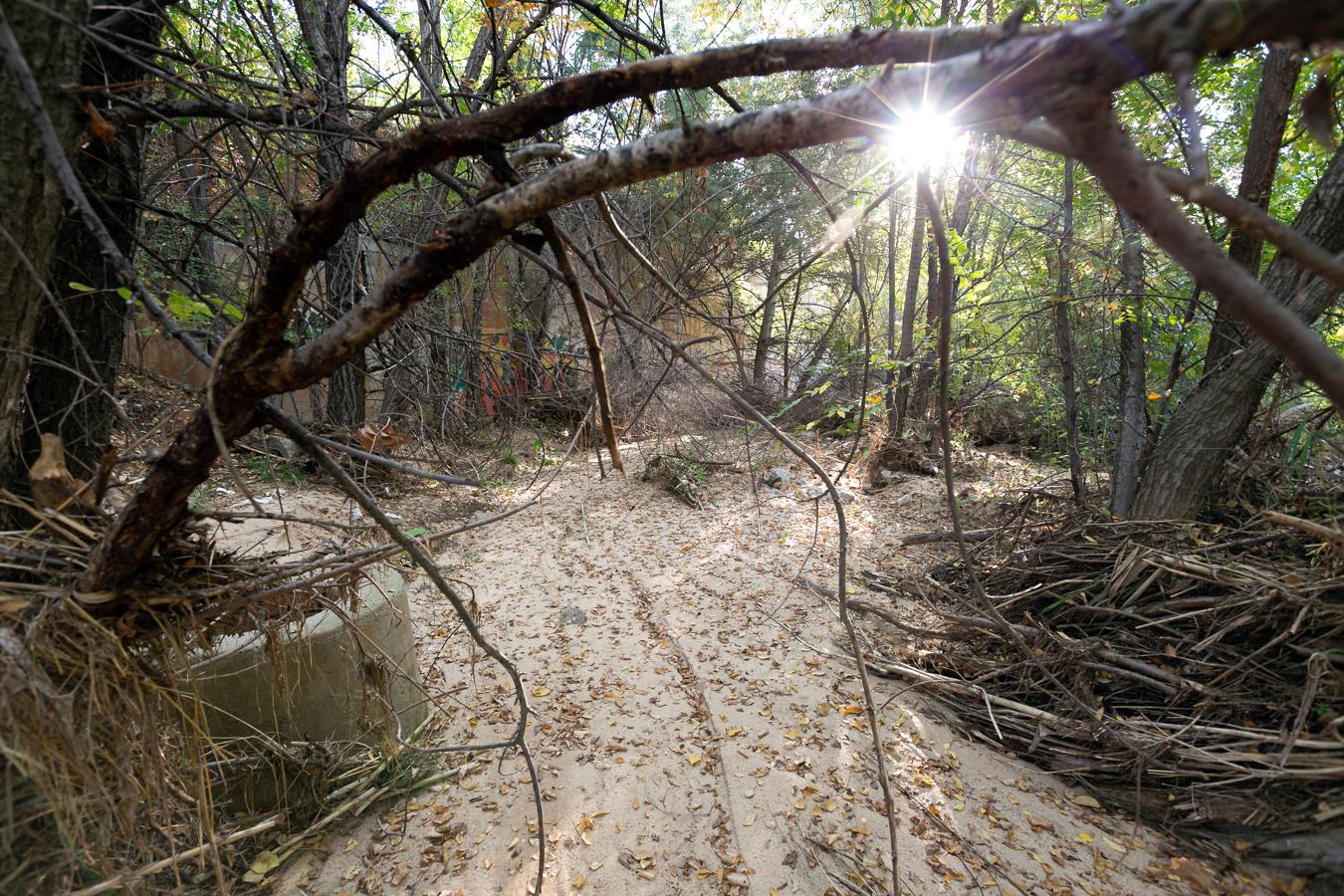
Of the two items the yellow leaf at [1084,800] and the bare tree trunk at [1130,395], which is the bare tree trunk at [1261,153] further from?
the yellow leaf at [1084,800]

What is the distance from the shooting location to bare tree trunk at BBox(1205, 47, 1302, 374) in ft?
12.4

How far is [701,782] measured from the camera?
9.92ft

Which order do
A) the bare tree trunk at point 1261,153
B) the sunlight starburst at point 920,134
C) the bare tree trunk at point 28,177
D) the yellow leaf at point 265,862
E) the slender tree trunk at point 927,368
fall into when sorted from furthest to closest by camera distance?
the slender tree trunk at point 927,368 < the bare tree trunk at point 1261,153 < the yellow leaf at point 265,862 < the bare tree trunk at point 28,177 < the sunlight starburst at point 920,134

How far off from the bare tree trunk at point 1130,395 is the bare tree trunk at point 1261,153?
528mm

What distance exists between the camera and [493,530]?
6.51 m

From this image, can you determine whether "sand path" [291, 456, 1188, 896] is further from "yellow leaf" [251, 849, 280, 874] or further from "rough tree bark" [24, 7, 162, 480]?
"rough tree bark" [24, 7, 162, 480]

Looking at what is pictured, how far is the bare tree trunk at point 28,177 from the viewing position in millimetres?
1294

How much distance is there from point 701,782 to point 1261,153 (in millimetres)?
5250

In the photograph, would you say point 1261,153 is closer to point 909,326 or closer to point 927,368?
point 927,368

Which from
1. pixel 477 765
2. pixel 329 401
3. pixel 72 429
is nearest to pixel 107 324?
pixel 72 429

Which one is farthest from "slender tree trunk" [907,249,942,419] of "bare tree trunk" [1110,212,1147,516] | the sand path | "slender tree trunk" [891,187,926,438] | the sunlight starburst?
the sunlight starburst

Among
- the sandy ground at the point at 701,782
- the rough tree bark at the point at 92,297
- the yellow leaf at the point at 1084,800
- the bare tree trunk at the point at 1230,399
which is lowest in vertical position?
the sandy ground at the point at 701,782

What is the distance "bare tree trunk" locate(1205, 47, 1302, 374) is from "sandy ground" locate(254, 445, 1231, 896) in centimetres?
320

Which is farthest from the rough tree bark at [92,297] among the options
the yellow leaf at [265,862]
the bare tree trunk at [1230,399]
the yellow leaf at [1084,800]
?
the bare tree trunk at [1230,399]
